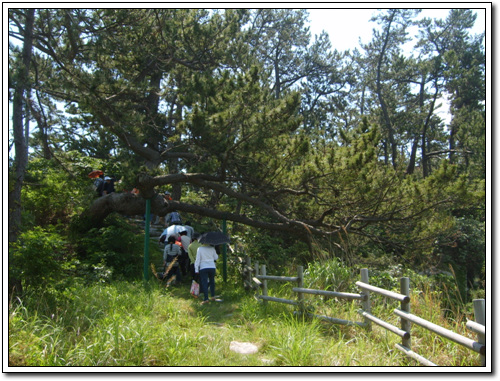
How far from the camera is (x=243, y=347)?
483 centimetres

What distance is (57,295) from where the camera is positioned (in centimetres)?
556

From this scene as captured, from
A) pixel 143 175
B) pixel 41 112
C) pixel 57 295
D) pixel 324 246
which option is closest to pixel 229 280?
pixel 324 246

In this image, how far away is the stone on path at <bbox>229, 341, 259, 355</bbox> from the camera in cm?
469

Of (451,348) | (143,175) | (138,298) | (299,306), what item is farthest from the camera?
(143,175)

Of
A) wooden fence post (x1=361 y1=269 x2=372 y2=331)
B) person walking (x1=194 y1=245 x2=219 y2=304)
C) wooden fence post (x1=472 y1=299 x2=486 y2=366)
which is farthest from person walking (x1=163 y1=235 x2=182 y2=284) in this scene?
wooden fence post (x1=472 y1=299 x2=486 y2=366)

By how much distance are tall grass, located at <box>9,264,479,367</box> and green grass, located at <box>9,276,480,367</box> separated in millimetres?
10

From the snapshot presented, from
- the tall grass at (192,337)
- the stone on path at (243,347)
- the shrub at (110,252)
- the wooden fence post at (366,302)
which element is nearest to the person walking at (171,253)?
the shrub at (110,252)

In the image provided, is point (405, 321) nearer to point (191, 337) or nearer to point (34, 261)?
point (191, 337)

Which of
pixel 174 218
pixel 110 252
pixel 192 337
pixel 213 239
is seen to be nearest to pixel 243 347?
pixel 192 337

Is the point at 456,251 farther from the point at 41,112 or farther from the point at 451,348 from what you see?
the point at 41,112

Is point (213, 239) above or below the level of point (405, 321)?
above

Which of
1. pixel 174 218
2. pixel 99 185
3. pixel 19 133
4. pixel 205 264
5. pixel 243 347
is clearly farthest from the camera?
pixel 99 185

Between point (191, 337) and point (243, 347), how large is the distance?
0.66 meters

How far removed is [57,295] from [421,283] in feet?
20.8
